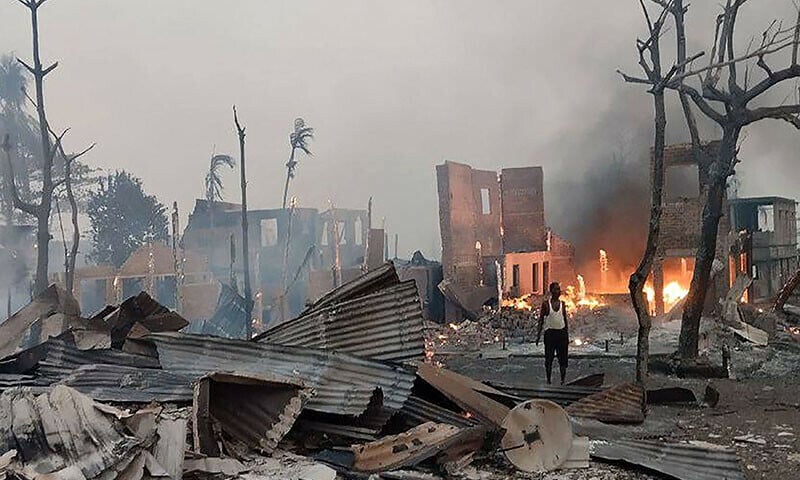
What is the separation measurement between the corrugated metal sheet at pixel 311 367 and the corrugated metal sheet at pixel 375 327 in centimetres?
41

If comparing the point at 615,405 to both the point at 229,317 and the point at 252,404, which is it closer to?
the point at 252,404

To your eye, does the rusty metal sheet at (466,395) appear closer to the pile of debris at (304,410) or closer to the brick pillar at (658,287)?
the pile of debris at (304,410)

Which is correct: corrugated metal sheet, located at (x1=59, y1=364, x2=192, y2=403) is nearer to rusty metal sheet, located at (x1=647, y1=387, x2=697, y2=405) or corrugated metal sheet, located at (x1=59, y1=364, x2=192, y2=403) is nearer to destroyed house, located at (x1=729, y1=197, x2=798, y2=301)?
rusty metal sheet, located at (x1=647, y1=387, x2=697, y2=405)

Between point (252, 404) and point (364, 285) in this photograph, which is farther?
point (364, 285)

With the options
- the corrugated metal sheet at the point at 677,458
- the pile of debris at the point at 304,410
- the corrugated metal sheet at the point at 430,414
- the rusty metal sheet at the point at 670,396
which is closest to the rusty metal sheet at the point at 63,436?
the pile of debris at the point at 304,410

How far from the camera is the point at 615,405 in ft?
25.3

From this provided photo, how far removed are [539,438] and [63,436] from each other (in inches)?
142

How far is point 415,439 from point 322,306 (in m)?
2.19

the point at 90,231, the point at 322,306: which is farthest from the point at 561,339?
the point at 90,231

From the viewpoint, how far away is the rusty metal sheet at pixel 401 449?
527 cm

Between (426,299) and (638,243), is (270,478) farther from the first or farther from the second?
(638,243)

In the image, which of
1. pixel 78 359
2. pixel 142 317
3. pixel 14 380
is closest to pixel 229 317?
pixel 142 317

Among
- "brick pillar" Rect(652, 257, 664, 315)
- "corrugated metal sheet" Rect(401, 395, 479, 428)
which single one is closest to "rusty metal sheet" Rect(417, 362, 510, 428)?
"corrugated metal sheet" Rect(401, 395, 479, 428)

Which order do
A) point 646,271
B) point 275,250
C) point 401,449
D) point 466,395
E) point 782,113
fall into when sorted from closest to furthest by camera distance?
1. point 401,449
2. point 466,395
3. point 646,271
4. point 782,113
5. point 275,250
